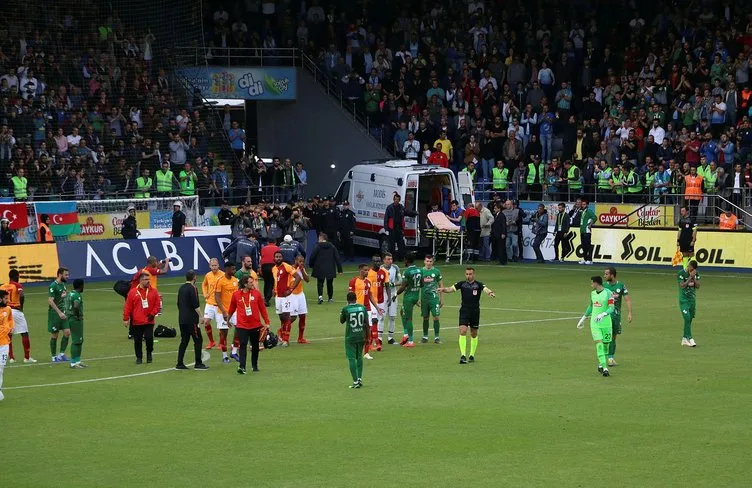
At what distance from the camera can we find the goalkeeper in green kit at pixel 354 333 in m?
21.6

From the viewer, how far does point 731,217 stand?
1657 inches

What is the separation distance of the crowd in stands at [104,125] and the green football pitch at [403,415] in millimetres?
16996

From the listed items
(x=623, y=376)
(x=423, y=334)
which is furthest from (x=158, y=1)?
(x=623, y=376)

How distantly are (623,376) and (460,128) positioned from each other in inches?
1172

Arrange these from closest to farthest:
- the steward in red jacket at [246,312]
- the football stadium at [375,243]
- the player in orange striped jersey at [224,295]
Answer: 1. the football stadium at [375,243]
2. the steward in red jacket at [246,312]
3. the player in orange striped jersey at [224,295]

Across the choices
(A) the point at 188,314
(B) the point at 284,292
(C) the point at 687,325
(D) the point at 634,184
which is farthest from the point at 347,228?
(A) the point at 188,314

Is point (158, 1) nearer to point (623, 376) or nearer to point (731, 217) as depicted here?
point (731, 217)

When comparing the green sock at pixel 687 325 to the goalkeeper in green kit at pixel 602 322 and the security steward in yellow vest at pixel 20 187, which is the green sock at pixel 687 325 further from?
the security steward in yellow vest at pixel 20 187

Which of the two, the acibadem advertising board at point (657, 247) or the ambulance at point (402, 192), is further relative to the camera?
the ambulance at point (402, 192)

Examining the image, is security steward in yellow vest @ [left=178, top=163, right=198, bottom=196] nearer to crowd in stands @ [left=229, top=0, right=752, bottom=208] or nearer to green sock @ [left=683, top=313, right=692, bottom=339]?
crowd in stands @ [left=229, top=0, right=752, bottom=208]

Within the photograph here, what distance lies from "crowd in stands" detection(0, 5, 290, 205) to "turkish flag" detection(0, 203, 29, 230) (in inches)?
71.8

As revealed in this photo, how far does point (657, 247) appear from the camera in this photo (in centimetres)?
4362

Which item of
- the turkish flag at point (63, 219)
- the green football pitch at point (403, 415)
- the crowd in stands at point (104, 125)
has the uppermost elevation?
the crowd in stands at point (104, 125)

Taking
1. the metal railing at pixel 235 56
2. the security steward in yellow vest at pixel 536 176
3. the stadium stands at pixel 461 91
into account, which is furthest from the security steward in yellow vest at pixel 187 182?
the security steward in yellow vest at pixel 536 176
